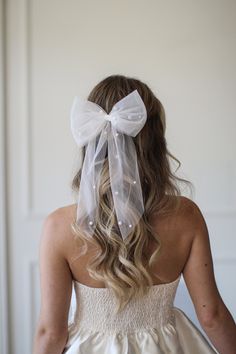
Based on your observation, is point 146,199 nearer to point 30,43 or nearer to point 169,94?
point 169,94

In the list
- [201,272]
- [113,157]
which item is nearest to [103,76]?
[113,157]

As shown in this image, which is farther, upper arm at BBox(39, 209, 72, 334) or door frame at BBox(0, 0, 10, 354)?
door frame at BBox(0, 0, 10, 354)

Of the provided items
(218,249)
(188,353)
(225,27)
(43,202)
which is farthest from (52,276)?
(225,27)

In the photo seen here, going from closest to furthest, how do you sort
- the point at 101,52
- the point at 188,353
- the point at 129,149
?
the point at 129,149 < the point at 188,353 < the point at 101,52

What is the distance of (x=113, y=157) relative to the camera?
849 millimetres

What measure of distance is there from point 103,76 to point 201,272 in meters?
1.15

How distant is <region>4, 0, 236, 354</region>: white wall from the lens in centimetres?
177

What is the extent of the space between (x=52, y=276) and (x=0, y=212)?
0.99m

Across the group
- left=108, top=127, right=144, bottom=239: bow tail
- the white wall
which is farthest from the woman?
the white wall

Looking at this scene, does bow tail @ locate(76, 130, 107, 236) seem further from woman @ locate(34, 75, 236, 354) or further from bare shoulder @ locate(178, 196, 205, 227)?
bare shoulder @ locate(178, 196, 205, 227)

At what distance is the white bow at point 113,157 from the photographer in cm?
84

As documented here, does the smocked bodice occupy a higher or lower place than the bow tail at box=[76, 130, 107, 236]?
lower

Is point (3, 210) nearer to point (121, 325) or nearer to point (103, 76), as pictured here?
point (103, 76)

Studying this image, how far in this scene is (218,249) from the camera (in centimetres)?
185
